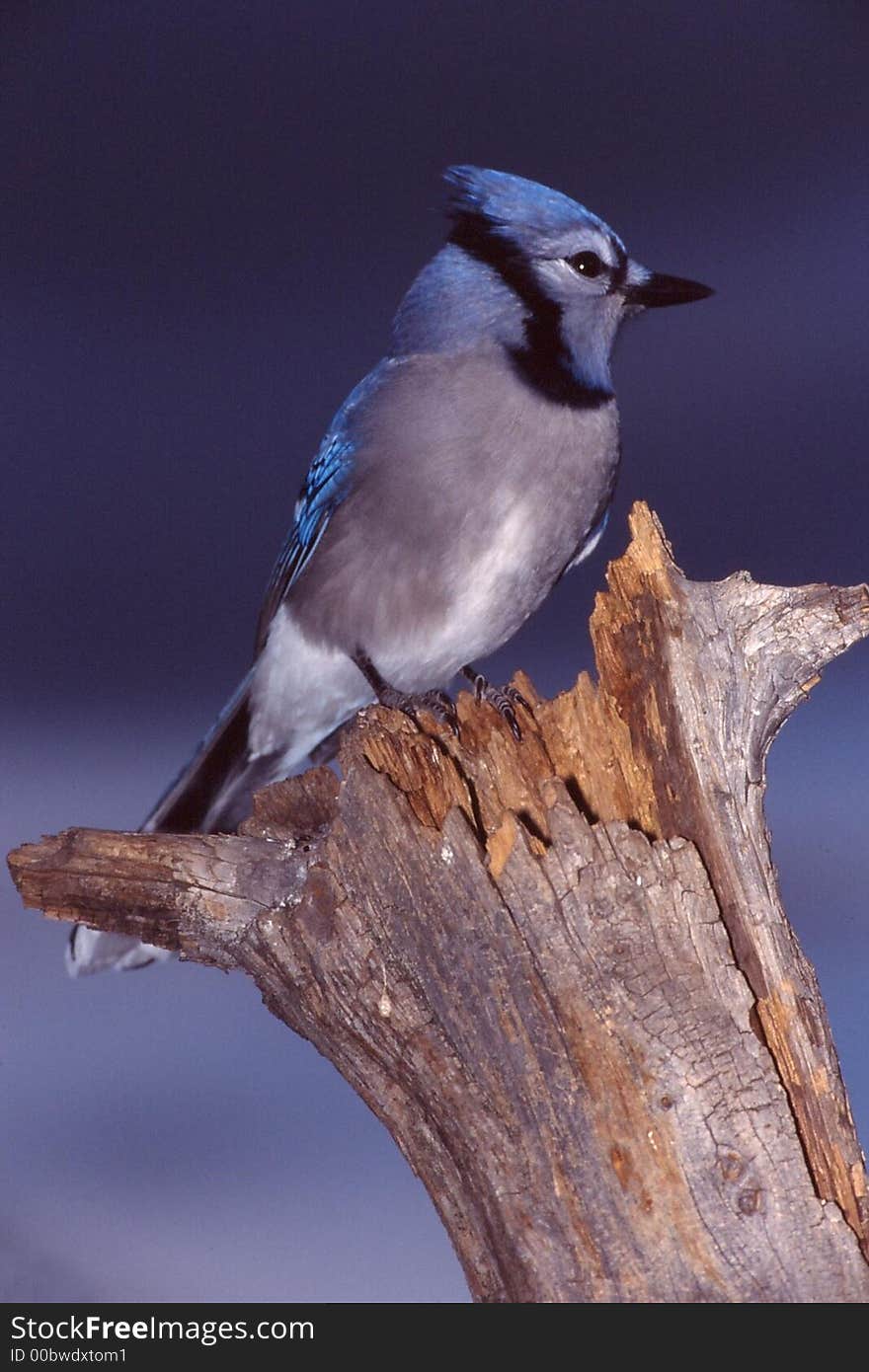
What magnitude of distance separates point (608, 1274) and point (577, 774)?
23.1 inches

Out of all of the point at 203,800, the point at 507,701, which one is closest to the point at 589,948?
the point at 507,701

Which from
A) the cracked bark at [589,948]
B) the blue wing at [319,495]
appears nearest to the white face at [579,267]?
the blue wing at [319,495]

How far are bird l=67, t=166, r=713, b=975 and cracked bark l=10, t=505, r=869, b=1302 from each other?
1.26ft

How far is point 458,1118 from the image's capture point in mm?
1712

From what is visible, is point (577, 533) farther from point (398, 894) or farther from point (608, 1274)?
point (608, 1274)

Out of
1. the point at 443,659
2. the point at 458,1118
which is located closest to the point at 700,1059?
the point at 458,1118

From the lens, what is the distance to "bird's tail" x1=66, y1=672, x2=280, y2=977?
7.60 feet

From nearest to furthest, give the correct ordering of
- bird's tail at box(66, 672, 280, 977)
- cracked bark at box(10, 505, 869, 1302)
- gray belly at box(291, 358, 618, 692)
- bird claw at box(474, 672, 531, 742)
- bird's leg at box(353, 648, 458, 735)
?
cracked bark at box(10, 505, 869, 1302)
bird claw at box(474, 672, 531, 742)
bird's leg at box(353, 648, 458, 735)
gray belly at box(291, 358, 618, 692)
bird's tail at box(66, 672, 280, 977)

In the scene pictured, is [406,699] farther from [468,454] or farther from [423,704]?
[468,454]

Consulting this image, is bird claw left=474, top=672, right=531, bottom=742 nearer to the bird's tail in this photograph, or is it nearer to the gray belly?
the gray belly

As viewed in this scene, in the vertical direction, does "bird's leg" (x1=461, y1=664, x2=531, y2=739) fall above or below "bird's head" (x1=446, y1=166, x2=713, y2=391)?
below

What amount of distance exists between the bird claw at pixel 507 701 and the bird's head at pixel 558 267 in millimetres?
559

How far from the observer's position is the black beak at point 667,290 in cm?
229

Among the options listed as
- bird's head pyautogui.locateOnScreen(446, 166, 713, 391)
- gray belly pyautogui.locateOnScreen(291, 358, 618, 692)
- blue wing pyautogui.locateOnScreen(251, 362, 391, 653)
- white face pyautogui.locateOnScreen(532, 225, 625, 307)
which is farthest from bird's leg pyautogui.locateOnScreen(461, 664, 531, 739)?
white face pyautogui.locateOnScreen(532, 225, 625, 307)
